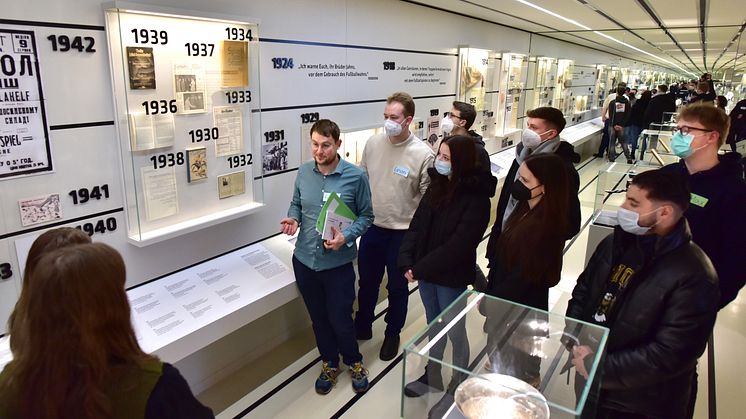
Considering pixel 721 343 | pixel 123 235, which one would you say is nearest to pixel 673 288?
pixel 123 235

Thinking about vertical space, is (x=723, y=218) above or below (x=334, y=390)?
above

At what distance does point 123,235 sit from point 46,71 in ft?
2.90

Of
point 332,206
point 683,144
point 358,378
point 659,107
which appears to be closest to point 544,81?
point 659,107

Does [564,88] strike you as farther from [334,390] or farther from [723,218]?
[334,390]

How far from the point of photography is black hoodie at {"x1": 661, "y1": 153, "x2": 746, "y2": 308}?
2.43m

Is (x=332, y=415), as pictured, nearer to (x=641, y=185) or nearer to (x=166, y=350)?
(x=166, y=350)

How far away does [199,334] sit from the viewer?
2438 mm

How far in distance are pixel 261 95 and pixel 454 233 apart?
5.29 ft

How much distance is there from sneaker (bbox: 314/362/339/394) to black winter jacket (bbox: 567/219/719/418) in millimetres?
1753

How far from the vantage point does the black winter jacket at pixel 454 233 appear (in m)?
2.60

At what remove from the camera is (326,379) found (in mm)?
3156

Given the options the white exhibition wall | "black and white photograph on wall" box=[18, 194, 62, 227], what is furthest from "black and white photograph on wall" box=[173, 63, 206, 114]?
"black and white photograph on wall" box=[18, 194, 62, 227]

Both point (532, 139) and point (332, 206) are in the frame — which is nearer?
point (332, 206)

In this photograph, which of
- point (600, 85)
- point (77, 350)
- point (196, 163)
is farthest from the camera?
point (600, 85)
